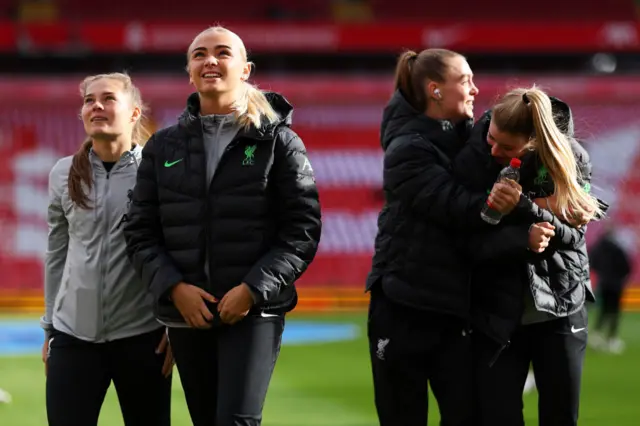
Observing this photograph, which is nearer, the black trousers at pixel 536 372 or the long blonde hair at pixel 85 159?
the black trousers at pixel 536 372

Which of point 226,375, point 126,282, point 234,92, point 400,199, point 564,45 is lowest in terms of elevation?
point 226,375

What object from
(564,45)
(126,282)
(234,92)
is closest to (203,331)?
(126,282)

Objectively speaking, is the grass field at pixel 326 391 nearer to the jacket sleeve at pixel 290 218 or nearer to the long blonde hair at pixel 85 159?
the long blonde hair at pixel 85 159

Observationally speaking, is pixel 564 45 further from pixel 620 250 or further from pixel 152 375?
pixel 152 375

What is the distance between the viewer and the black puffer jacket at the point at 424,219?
525 cm

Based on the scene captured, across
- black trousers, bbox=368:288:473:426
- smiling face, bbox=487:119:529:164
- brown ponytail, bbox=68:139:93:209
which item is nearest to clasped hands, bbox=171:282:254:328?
brown ponytail, bbox=68:139:93:209

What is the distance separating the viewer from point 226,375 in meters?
4.85

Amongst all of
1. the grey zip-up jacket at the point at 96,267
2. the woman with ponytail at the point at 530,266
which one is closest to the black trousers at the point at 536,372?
the woman with ponytail at the point at 530,266

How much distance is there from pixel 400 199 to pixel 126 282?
1.27 metres

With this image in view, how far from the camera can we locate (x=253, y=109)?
5.10 metres

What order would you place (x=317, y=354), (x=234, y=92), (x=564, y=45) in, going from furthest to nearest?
(x=564, y=45) → (x=317, y=354) → (x=234, y=92)

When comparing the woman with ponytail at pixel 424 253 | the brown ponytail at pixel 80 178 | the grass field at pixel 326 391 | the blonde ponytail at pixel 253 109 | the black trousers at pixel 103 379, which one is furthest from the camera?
the grass field at pixel 326 391

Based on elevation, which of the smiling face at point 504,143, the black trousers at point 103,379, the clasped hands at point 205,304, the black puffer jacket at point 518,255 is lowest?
the black trousers at point 103,379

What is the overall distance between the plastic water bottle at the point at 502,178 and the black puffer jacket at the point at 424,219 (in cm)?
5
